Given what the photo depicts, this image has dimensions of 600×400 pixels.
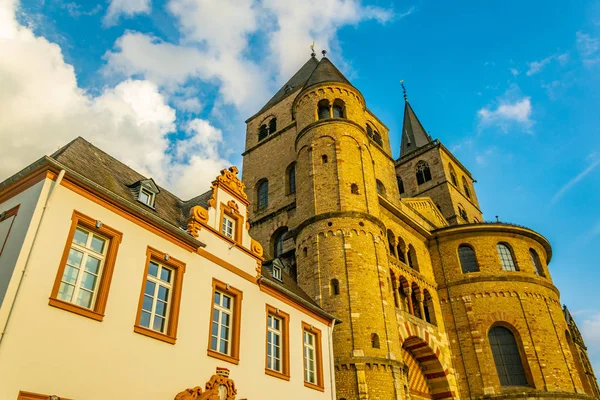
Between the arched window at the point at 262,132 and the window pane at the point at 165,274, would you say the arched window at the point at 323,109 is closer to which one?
the arched window at the point at 262,132

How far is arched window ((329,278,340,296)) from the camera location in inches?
762

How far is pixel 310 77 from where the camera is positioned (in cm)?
2866

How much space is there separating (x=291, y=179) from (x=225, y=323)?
15642mm

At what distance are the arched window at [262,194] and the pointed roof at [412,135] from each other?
20.3 metres

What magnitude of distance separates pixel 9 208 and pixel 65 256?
1.99 metres

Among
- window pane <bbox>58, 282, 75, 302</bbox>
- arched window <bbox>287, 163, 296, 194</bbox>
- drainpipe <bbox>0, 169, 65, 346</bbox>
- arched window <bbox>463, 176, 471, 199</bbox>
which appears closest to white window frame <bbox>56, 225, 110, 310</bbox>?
window pane <bbox>58, 282, 75, 302</bbox>

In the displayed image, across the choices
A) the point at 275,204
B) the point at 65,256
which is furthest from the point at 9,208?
the point at 275,204

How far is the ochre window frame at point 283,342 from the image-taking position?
13135 mm

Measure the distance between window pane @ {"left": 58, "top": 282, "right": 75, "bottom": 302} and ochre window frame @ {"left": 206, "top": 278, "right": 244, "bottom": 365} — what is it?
11.8 ft

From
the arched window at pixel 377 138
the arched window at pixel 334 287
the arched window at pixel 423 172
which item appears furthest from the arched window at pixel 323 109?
the arched window at pixel 423 172

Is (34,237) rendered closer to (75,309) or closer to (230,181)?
(75,309)

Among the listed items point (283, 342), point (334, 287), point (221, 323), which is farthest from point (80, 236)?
point (334, 287)

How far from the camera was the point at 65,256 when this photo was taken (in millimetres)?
8992

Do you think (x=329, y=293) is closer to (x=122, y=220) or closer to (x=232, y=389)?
(x=232, y=389)
